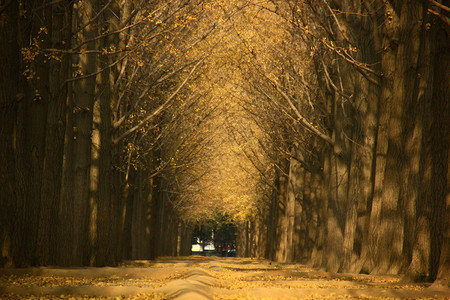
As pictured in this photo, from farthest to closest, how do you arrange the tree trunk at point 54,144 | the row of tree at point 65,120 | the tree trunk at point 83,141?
1. the tree trunk at point 83,141
2. the tree trunk at point 54,144
3. the row of tree at point 65,120

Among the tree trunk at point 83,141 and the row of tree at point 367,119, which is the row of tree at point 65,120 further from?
the row of tree at point 367,119

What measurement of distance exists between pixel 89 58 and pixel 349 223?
8546 millimetres

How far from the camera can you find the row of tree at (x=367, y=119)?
11008mm

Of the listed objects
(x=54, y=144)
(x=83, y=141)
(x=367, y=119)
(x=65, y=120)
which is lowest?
(x=54, y=144)

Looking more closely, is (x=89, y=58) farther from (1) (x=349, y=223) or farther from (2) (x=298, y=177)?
(2) (x=298, y=177)

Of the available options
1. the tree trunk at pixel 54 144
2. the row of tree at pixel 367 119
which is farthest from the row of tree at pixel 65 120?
the row of tree at pixel 367 119

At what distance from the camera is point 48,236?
12.6 m

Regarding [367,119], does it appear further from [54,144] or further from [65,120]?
[54,144]

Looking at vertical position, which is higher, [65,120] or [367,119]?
[367,119]

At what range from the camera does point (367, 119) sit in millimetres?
16328

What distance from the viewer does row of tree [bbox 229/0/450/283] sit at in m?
11.0

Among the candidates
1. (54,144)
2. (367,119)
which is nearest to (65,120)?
(54,144)

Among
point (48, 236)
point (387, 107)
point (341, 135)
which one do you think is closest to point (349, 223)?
point (341, 135)

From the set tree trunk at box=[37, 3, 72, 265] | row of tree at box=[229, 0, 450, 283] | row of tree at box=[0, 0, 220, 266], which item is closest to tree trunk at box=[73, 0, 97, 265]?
row of tree at box=[0, 0, 220, 266]
